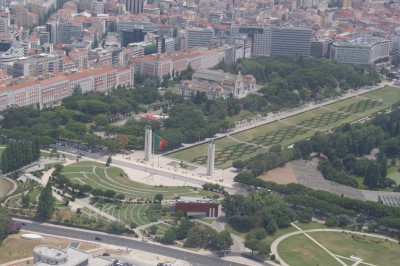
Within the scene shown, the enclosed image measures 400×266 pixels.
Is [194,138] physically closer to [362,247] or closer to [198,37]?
[362,247]

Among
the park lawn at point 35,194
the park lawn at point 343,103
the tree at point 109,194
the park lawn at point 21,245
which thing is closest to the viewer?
the park lawn at point 21,245

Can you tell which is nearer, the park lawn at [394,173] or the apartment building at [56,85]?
the park lawn at [394,173]

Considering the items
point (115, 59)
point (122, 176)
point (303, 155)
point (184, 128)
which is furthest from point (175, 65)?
point (122, 176)

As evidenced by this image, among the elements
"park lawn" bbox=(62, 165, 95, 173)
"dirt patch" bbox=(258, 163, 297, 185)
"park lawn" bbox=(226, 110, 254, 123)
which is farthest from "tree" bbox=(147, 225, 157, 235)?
"park lawn" bbox=(226, 110, 254, 123)

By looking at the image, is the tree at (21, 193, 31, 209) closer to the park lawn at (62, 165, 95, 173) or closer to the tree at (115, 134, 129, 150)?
the park lawn at (62, 165, 95, 173)

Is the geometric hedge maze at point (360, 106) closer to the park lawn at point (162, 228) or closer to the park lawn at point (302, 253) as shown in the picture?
the park lawn at point (302, 253)

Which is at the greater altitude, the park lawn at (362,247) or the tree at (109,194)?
the tree at (109,194)

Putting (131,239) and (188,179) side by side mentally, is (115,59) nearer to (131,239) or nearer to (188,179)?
(188,179)

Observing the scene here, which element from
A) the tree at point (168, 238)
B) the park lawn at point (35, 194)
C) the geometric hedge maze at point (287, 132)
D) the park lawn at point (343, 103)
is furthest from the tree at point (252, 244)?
the park lawn at point (343, 103)
